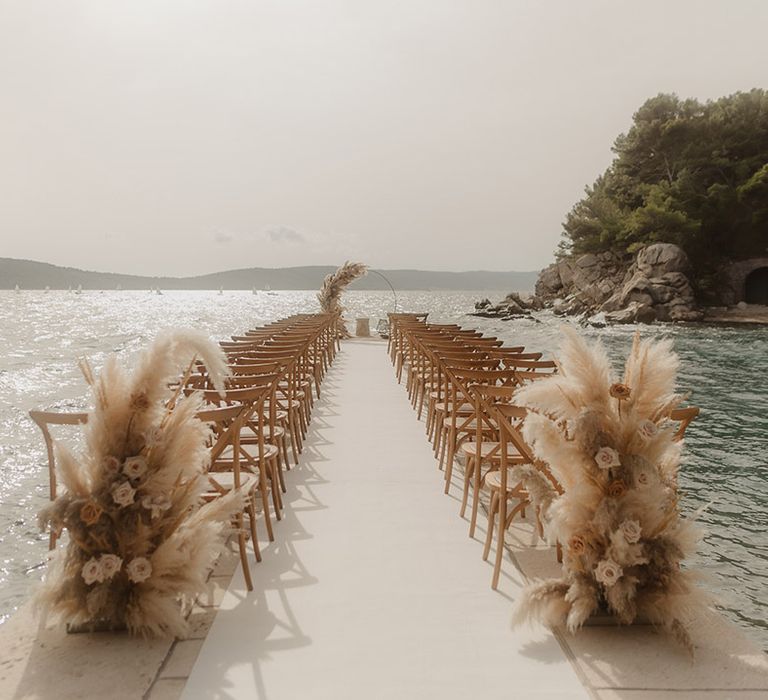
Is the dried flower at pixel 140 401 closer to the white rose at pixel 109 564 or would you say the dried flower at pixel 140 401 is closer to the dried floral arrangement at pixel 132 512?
the dried floral arrangement at pixel 132 512

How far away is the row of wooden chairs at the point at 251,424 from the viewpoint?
336 centimetres

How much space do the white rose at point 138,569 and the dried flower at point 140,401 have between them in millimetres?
640

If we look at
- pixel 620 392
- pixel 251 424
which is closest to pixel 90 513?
pixel 620 392

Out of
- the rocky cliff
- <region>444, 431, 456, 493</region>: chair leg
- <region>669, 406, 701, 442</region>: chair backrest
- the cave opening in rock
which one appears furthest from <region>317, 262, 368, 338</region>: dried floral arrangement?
the cave opening in rock

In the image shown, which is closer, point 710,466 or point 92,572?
point 92,572

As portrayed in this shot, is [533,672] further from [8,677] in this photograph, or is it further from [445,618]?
[8,677]

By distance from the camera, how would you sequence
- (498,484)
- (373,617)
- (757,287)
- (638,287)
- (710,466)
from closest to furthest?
(373,617) < (498,484) < (710,466) < (638,287) < (757,287)

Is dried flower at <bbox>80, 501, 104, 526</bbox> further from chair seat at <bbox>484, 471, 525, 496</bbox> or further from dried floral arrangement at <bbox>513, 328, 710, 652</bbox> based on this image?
chair seat at <bbox>484, 471, 525, 496</bbox>

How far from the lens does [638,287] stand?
46344 mm

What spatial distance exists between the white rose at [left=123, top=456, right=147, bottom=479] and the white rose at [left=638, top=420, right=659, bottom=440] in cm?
220

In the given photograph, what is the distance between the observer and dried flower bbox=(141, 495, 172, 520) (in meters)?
2.74

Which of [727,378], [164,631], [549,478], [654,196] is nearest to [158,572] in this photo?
[164,631]

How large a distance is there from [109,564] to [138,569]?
0.12 meters

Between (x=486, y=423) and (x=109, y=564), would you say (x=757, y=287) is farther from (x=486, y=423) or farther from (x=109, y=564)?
(x=109, y=564)
